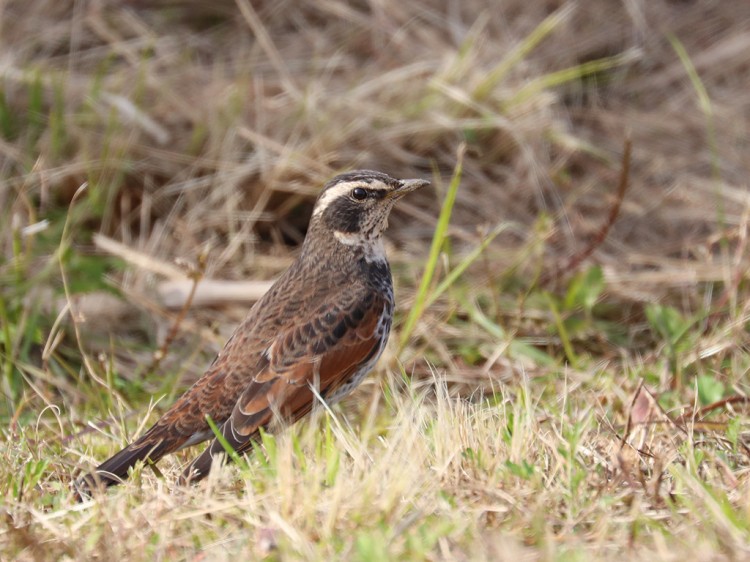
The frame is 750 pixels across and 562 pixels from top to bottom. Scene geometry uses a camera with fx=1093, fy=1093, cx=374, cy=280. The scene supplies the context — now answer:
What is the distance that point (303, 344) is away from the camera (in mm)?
4582

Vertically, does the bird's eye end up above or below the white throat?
above

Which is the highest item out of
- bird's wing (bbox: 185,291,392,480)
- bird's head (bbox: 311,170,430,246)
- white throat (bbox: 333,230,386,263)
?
bird's head (bbox: 311,170,430,246)

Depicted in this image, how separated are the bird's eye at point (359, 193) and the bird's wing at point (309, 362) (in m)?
0.51

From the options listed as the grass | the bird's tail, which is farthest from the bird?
the grass

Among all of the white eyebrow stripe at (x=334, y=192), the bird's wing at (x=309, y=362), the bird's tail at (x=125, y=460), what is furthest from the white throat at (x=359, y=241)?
the bird's tail at (x=125, y=460)

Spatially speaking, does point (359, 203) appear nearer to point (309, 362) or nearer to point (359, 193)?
point (359, 193)

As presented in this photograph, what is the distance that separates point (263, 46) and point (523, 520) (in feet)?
18.3

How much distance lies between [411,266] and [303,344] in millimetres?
2430

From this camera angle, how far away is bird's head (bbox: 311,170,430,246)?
5.08 metres

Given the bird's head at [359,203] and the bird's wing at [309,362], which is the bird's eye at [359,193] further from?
the bird's wing at [309,362]

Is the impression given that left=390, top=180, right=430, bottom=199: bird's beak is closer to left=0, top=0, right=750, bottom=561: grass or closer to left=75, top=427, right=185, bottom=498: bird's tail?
left=0, top=0, right=750, bottom=561: grass

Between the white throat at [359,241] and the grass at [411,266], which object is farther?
the white throat at [359,241]

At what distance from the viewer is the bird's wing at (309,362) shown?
14.1ft

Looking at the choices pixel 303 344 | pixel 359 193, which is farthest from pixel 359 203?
pixel 303 344
